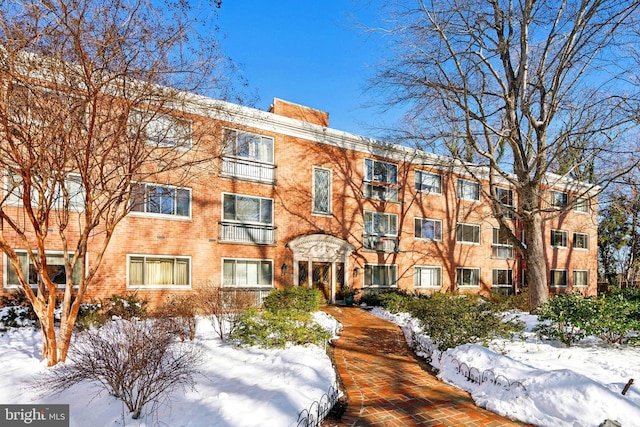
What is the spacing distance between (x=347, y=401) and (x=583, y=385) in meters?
3.23

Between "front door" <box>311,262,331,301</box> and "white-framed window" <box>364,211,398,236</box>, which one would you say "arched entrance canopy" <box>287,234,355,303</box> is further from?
"white-framed window" <box>364,211,398,236</box>

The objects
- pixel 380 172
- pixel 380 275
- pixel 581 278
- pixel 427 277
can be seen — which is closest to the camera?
pixel 380 275

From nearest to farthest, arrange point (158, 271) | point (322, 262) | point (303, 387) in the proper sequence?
point (303, 387) < point (158, 271) < point (322, 262)

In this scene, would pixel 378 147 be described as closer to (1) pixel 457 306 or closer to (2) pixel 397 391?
(1) pixel 457 306

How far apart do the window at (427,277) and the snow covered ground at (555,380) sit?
40.1ft

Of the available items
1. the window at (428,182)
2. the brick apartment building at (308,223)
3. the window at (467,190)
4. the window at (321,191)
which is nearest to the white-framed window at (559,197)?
the brick apartment building at (308,223)

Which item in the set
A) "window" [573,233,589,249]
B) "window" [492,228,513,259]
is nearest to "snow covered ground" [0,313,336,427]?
"window" [492,228,513,259]

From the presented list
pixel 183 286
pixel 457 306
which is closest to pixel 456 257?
pixel 457 306

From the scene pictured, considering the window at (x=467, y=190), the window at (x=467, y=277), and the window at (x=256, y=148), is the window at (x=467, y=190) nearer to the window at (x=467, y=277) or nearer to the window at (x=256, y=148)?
the window at (x=467, y=277)

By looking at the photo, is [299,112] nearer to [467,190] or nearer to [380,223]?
[380,223]

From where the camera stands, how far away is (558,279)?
2586 cm

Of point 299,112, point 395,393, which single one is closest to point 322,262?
point 299,112

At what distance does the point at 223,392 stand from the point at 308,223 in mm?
12277

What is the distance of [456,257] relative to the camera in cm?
2198
